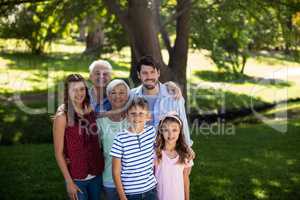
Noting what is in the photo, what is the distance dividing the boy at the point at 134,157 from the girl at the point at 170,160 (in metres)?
0.15

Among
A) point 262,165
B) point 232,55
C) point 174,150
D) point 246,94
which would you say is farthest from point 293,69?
point 174,150

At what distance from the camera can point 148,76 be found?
14.1 ft

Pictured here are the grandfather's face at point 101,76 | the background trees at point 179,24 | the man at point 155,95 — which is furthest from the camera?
the background trees at point 179,24

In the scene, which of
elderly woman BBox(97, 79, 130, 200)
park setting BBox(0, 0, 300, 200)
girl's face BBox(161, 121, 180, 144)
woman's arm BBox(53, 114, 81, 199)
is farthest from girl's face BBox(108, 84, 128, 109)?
park setting BBox(0, 0, 300, 200)

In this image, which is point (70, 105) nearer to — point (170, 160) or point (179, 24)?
point (170, 160)

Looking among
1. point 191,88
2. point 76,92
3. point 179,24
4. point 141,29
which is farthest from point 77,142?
point 191,88

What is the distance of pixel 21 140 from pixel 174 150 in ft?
24.1

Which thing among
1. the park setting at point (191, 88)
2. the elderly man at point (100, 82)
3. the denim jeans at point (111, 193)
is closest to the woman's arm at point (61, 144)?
the denim jeans at point (111, 193)

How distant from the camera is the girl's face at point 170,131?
13.3 ft

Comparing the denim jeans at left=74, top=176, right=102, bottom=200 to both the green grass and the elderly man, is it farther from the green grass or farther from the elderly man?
the green grass

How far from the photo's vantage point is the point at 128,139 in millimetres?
3863

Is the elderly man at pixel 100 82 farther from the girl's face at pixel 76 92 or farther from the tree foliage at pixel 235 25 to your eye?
the tree foliage at pixel 235 25

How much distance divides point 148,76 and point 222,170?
399cm

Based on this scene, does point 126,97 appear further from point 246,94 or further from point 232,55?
point 246,94
